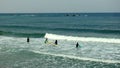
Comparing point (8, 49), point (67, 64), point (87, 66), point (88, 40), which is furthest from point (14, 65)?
point (88, 40)

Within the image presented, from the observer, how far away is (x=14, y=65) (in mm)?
25672

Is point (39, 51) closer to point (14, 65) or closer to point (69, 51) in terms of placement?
point (69, 51)

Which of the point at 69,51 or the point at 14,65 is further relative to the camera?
Answer: the point at 69,51

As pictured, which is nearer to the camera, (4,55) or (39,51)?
(4,55)

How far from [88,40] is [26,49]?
13468 mm

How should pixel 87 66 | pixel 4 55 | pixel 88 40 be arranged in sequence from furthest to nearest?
pixel 88 40 → pixel 4 55 → pixel 87 66

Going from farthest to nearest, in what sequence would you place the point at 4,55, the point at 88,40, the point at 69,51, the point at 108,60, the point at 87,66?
the point at 88,40, the point at 69,51, the point at 4,55, the point at 108,60, the point at 87,66

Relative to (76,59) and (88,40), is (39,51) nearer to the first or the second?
(76,59)

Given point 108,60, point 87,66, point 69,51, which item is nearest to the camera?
point 87,66

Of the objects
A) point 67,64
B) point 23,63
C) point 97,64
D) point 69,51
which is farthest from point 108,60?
point 23,63

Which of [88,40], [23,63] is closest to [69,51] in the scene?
[23,63]

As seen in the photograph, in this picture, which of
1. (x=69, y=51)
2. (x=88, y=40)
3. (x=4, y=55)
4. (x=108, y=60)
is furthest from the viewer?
(x=88, y=40)

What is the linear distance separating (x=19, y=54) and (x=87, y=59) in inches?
321

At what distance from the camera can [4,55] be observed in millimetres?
30531
